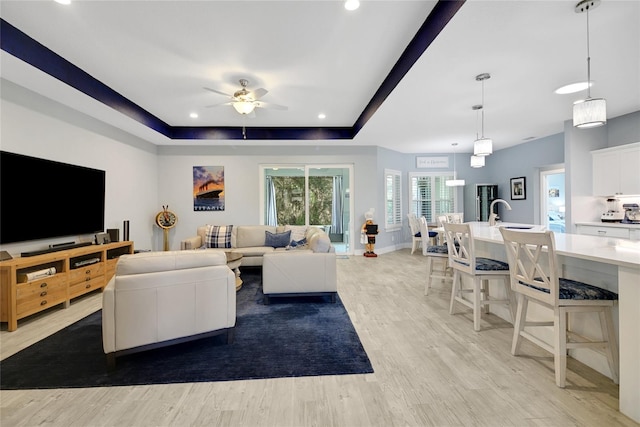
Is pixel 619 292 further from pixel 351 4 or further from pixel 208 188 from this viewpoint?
pixel 208 188

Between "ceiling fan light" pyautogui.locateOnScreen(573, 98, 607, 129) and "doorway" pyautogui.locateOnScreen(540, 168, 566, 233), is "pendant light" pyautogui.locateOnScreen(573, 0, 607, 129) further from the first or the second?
"doorway" pyautogui.locateOnScreen(540, 168, 566, 233)

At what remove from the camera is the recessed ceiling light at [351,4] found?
227 centimetres

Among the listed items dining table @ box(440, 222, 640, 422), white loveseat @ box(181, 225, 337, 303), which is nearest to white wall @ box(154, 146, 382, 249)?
white loveseat @ box(181, 225, 337, 303)

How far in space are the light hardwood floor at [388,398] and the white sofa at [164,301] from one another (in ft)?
1.15

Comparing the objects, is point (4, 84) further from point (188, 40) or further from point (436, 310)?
point (436, 310)

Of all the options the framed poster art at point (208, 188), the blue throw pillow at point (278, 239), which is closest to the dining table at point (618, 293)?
the blue throw pillow at point (278, 239)

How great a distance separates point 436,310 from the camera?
3287mm

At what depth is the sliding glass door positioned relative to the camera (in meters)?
7.04

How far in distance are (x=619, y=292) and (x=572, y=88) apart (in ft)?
10.0

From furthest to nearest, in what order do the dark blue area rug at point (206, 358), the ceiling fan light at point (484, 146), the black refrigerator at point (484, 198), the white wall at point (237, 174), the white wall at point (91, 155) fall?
the black refrigerator at point (484, 198) < the white wall at point (237, 174) < the ceiling fan light at point (484, 146) < the white wall at point (91, 155) < the dark blue area rug at point (206, 358)

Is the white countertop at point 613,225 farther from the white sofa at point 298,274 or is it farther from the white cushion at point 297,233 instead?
the white cushion at point 297,233

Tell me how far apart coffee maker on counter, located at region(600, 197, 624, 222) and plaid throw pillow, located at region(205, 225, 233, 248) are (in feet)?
22.0

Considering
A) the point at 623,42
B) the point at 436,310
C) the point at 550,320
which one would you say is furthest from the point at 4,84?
the point at 623,42

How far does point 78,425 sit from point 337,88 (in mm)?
4162
